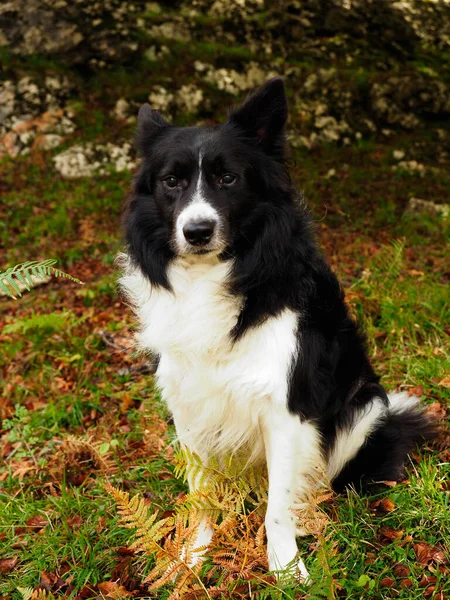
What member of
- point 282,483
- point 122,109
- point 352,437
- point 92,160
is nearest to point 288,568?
point 282,483

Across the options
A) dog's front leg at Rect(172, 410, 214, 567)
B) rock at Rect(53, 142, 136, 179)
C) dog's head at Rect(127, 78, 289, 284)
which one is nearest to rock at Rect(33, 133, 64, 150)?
rock at Rect(53, 142, 136, 179)

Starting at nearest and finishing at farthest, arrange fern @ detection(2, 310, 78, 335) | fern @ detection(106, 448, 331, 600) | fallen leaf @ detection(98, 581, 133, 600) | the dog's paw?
fern @ detection(106, 448, 331, 600) < the dog's paw < fallen leaf @ detection(98, 581, 133, 600) < fern @ detection(2, 310, 78, 335)

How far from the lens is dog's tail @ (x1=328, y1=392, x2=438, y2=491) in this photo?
3.06 m

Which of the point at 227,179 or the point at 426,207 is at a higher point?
the point at 227,179

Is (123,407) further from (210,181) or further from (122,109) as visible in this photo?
(122,109)

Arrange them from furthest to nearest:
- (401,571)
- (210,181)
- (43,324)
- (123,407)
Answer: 1. (43,324)
2. (123,407)
3. (210,181)
4. (401,571)

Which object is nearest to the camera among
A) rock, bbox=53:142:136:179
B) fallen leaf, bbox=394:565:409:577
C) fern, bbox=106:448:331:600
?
fern, bbox=106:448:331:600

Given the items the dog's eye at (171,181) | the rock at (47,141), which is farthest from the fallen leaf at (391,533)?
the rock at (47,141)

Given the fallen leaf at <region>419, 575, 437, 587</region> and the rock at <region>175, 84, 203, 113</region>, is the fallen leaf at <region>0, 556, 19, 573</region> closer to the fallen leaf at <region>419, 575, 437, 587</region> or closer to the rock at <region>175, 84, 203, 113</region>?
the fallen leaf at <region>419, 575, 437, 587</region>

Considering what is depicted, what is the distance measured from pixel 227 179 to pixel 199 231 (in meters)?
0.36

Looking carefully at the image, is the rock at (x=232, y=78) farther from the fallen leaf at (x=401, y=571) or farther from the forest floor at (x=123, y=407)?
the fallen leaf at (x=401, y=571)

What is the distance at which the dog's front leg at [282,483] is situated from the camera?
2.58m

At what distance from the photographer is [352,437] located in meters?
3.06

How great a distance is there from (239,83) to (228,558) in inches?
353
